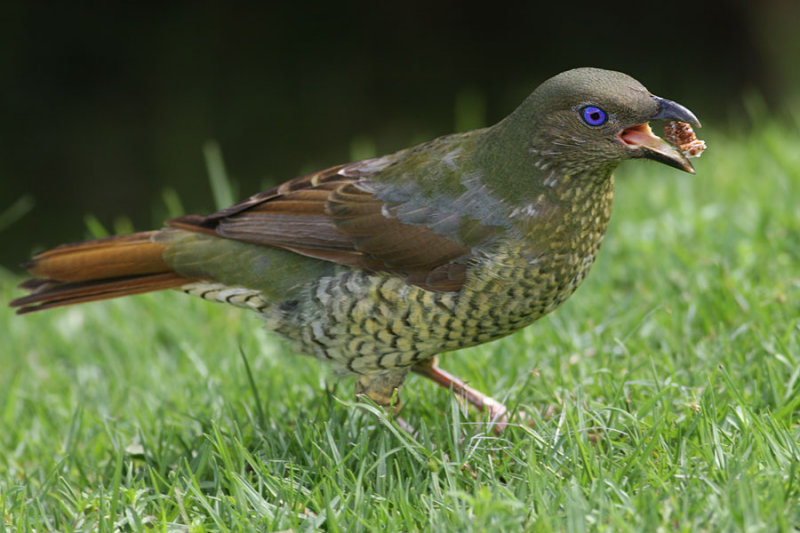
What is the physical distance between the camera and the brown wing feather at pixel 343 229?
11.4 feet

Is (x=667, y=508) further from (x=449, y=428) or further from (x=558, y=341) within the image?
(x=558, y=341)

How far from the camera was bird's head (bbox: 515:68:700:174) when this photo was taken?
319cm

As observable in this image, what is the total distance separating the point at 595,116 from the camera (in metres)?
3.26

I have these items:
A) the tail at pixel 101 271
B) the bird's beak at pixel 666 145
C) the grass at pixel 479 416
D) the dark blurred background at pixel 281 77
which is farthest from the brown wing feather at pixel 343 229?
the dark blurred background at pixel 281 77

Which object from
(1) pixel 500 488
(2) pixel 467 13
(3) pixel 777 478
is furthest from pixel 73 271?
(2) pixel 467 13

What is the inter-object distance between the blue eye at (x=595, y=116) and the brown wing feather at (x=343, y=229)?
60cm

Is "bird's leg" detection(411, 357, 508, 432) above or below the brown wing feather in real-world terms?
below

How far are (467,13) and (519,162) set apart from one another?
7536 millimetres

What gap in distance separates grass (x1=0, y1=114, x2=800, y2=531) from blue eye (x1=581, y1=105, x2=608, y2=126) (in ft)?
2.72

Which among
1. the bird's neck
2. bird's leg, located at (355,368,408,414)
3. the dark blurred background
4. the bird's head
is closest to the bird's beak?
the bird's head

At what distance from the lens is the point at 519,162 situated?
3.45m

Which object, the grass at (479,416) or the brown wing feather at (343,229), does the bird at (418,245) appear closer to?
the brown wing feather at (343,229)

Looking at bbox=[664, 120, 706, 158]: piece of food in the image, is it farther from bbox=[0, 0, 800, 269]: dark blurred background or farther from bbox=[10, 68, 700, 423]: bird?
bbox=[0, 0, 800, 269]: dark blurred background

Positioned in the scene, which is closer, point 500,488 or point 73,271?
point 500,488
